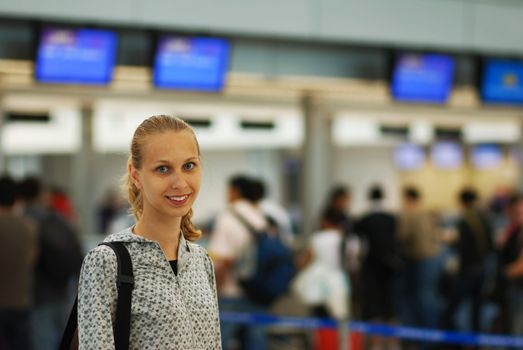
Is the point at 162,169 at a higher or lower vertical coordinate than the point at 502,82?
lower

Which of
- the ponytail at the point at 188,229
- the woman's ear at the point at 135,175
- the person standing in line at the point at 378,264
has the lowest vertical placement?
the person standing in line at the point at 378,264

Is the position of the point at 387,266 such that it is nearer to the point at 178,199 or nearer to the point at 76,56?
the point at 76,56

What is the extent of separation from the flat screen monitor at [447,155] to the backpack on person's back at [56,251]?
9.75 m

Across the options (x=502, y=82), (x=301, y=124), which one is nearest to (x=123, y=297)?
(x=301, y=124)

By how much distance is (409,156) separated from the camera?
1611 centimetres

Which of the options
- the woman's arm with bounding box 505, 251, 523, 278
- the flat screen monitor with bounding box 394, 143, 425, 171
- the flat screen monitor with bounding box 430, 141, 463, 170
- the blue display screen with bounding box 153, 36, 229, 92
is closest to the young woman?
the woman's arm with bounding box 505, 251, 523, 278

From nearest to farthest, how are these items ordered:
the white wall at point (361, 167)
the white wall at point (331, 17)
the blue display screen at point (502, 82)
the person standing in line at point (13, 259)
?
the person standing in line at point (13, 259) < the white wall at point (331, 17) < the blue display screen at point (502, 82) < the white wall at point (361, 167)

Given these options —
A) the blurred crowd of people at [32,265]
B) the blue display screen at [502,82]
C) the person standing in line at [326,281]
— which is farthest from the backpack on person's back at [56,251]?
the blue display screen at [502,82]

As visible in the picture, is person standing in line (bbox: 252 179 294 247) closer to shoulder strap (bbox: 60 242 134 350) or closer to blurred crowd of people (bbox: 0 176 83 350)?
blurred crowd of people (bbox: 0 176 83 350)

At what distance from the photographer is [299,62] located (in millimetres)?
11477

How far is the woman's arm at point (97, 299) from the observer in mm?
2416

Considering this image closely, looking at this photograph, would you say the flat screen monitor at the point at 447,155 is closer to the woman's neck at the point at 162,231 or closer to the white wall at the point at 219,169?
the white wall at the point at 219,169

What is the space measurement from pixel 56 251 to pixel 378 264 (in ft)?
12.8

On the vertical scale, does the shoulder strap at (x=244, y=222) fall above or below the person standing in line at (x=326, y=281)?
above
